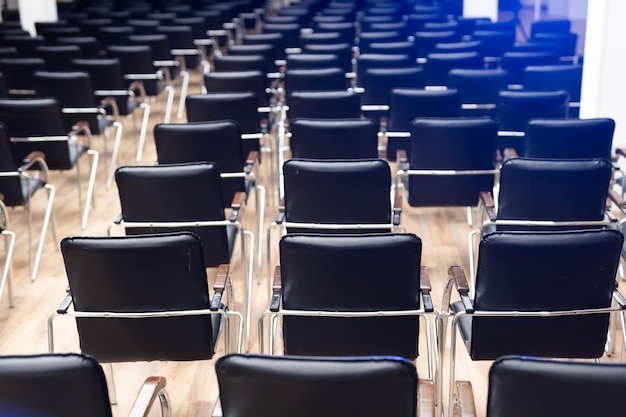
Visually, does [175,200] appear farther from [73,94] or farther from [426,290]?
[73,94]

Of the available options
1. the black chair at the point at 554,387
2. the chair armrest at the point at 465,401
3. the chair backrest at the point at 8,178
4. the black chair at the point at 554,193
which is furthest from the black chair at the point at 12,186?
the black chair at the point at 554,387

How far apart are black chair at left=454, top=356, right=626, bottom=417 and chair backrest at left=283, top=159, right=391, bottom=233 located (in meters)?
1.92

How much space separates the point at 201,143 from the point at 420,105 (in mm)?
1693

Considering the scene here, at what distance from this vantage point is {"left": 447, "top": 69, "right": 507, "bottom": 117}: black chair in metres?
6.64

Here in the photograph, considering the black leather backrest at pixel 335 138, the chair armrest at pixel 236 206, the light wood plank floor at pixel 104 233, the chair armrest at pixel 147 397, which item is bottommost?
the light wood plank floor at pixel 104 233

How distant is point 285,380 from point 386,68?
5368mm

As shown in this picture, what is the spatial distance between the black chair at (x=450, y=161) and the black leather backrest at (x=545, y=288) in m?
1.66

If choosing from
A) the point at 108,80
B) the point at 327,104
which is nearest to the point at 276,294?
the point at 327,104

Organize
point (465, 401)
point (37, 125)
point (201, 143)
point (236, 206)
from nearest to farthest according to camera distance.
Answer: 1. point (465, 401)
2. point (236, 206)
3. point (201, 143)
4. point (37, 125)

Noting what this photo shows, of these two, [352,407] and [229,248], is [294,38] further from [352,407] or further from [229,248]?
[352,407]

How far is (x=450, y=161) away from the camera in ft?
16.6

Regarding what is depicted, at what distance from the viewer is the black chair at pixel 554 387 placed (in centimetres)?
221

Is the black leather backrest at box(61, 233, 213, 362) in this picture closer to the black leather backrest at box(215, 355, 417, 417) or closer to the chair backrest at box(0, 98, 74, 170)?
the black leather backrest at box(215, 355, 417, 417)

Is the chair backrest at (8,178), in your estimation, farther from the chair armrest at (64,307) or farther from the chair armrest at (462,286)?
the chair armrest at (462,286)
